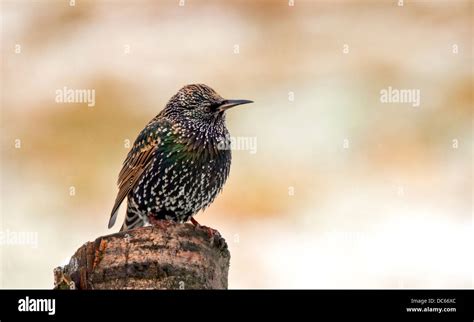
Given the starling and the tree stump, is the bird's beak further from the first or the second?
the tree stump

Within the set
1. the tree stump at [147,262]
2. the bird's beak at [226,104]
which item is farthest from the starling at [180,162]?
the tree stump at [147,262]

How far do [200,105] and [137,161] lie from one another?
957 millimetres

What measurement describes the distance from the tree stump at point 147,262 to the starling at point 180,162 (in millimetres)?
1721

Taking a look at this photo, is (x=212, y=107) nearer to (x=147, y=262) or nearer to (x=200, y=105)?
(x=200, y=105)

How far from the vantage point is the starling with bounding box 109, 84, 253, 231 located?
817cm

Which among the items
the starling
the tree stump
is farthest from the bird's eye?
the tree stump

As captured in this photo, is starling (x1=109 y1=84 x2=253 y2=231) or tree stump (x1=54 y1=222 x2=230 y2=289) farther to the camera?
starling (x1=109 y1=84 x2=253 y2=231)

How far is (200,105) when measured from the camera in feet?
28.4

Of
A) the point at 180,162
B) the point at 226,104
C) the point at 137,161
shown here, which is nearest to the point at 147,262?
the point at 180,162
